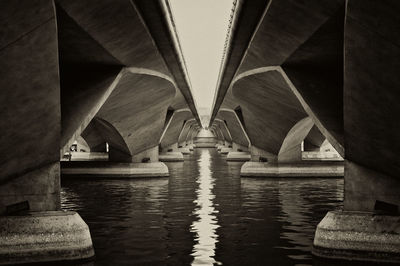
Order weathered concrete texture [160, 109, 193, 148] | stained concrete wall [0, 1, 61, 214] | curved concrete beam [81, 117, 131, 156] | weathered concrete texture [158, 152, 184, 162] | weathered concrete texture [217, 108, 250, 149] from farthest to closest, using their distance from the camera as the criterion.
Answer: weathered concrete texture [158, 152, 184, 162] < weathered concrete texture [217, 108, 250, 149] < weathered concrete texture [160, 109, 193, 148] < curved concrete beam [81, 117, 131, 156] < stained concrete wall [0, 1, 61, 214]

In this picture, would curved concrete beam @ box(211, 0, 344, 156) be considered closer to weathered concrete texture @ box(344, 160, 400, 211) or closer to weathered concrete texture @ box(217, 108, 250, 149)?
weathered concrete texture @ box(344, 160, 400, 211)

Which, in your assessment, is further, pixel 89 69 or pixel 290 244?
pixel 89 69

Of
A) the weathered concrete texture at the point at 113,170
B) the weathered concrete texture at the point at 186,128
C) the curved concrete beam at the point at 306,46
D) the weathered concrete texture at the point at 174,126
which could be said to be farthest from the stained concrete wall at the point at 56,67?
the weathered concrete texture at the point at 186,128

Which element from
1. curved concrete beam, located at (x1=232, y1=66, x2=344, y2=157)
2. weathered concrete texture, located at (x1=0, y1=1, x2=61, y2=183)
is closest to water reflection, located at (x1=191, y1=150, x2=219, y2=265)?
weathered concrete texture, located at (x1=0, y1=1, x2=61, y2=183)

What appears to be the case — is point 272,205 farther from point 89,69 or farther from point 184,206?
point 89,69

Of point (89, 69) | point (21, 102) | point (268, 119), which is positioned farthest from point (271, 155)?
point (21, 102)

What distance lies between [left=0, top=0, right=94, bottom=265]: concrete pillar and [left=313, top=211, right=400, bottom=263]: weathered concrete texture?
5411mm

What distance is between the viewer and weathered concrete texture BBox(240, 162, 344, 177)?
126 ft

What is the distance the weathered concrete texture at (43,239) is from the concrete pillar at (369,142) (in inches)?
215

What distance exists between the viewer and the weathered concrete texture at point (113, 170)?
39.3 metres

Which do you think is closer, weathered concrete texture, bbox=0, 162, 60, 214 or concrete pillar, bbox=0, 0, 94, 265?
concrete pillar, bbox=0, 0, 94, 265

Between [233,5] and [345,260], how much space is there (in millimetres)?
9253

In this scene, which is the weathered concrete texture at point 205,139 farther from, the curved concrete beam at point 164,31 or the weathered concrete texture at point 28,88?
the weathered concrete texture at point 28,88

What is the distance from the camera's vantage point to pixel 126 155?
135 feet
